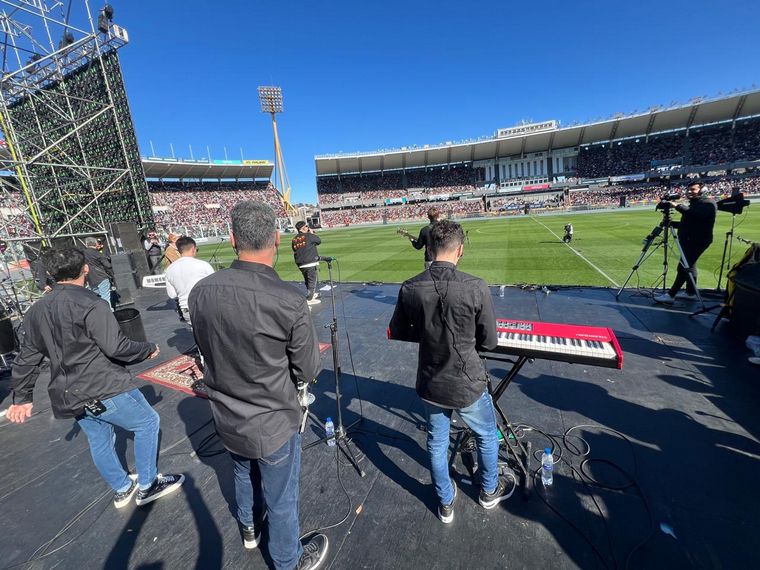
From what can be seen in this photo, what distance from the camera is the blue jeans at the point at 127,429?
2387mm

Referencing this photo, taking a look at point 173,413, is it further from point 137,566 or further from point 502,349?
point 502,349

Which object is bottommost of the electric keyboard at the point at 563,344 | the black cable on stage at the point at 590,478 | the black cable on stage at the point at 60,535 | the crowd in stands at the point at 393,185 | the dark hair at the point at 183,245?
the black cable on stage at the point at 590,478

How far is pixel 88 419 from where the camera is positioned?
2371mm

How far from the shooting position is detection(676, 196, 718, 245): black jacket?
5.60 metres

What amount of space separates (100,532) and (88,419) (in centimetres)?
88

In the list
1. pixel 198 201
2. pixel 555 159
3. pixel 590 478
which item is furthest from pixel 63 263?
pixel 555 159

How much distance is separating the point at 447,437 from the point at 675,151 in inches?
2626

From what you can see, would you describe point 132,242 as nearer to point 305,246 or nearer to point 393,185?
point 305,246

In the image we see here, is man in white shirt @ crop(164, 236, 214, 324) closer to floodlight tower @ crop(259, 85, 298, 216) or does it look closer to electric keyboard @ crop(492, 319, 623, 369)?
electric keyboard @ crop(492, 319, 623, 369)

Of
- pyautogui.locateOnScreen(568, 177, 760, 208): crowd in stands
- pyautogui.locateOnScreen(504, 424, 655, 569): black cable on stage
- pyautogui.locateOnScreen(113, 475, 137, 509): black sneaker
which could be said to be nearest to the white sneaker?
pyautogui.locateOnScreen(504, 424, 655, 569): black cable on stage

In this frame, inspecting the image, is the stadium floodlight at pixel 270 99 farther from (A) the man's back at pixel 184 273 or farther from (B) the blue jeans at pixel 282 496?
(B) the blue jeans at pixel 282 496

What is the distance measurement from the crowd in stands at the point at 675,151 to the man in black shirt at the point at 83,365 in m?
65.7

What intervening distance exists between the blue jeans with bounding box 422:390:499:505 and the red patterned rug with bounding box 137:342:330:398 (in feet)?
8.72

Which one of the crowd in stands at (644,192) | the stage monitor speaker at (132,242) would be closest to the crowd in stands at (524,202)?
the crowd in stands at (644,192)
